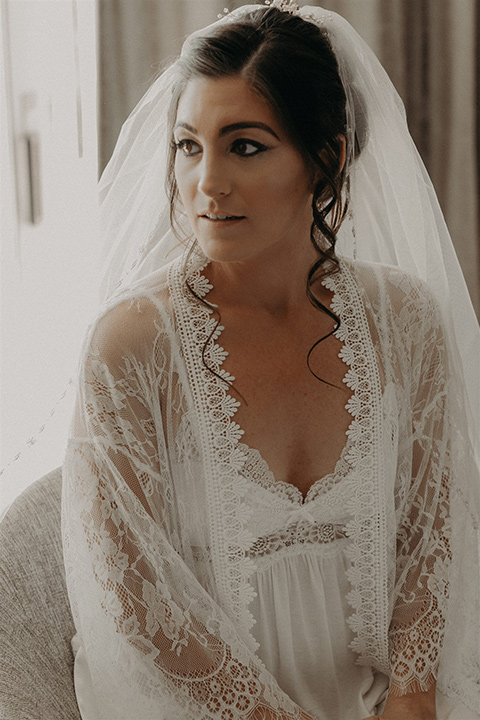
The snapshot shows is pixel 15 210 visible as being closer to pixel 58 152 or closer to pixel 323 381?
pixel 58 152

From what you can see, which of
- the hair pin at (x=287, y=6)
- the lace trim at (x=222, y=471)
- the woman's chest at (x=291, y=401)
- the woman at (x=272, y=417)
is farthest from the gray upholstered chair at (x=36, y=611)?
the hair pin at (x=287, y=6)

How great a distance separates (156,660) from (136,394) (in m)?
0.38

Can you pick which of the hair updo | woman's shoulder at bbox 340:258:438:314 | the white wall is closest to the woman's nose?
the hair updo

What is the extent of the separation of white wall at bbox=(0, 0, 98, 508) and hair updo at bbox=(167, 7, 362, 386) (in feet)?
2.93

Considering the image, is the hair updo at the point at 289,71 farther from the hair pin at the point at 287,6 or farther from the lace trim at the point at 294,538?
the lace trim at the point at 294,538

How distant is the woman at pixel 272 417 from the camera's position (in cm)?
117

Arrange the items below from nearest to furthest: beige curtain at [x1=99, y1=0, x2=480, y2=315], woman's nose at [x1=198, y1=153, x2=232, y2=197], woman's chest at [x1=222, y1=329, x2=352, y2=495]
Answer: woman's nose at [x1=198, y1=153, x2=232, y2=197], woman's chest at [x1=222, y1=329, x2=352, y2=495], beige curtain at [x1=99, y1=0, x2=480, y2=315]

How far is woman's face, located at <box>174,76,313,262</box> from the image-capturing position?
1155 millimetres

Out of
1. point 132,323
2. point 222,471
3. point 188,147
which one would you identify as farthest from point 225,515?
point 188,147

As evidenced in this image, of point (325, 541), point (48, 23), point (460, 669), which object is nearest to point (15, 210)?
point (48, 23)

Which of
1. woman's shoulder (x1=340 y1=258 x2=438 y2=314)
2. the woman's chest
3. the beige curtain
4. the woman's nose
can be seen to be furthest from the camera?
the beige curtain

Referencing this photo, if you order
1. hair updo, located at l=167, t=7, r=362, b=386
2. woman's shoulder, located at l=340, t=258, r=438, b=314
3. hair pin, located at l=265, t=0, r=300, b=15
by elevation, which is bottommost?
woman's shoulder, located at l=340, t=258, r=438, b=314

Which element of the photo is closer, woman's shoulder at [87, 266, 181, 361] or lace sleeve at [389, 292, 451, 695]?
woman's shoulder at [87, 266, 181, 361]

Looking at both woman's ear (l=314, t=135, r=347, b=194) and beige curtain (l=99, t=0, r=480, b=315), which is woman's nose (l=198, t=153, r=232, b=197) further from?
beige curtain (l=99, t=0, r=480, b=315)
